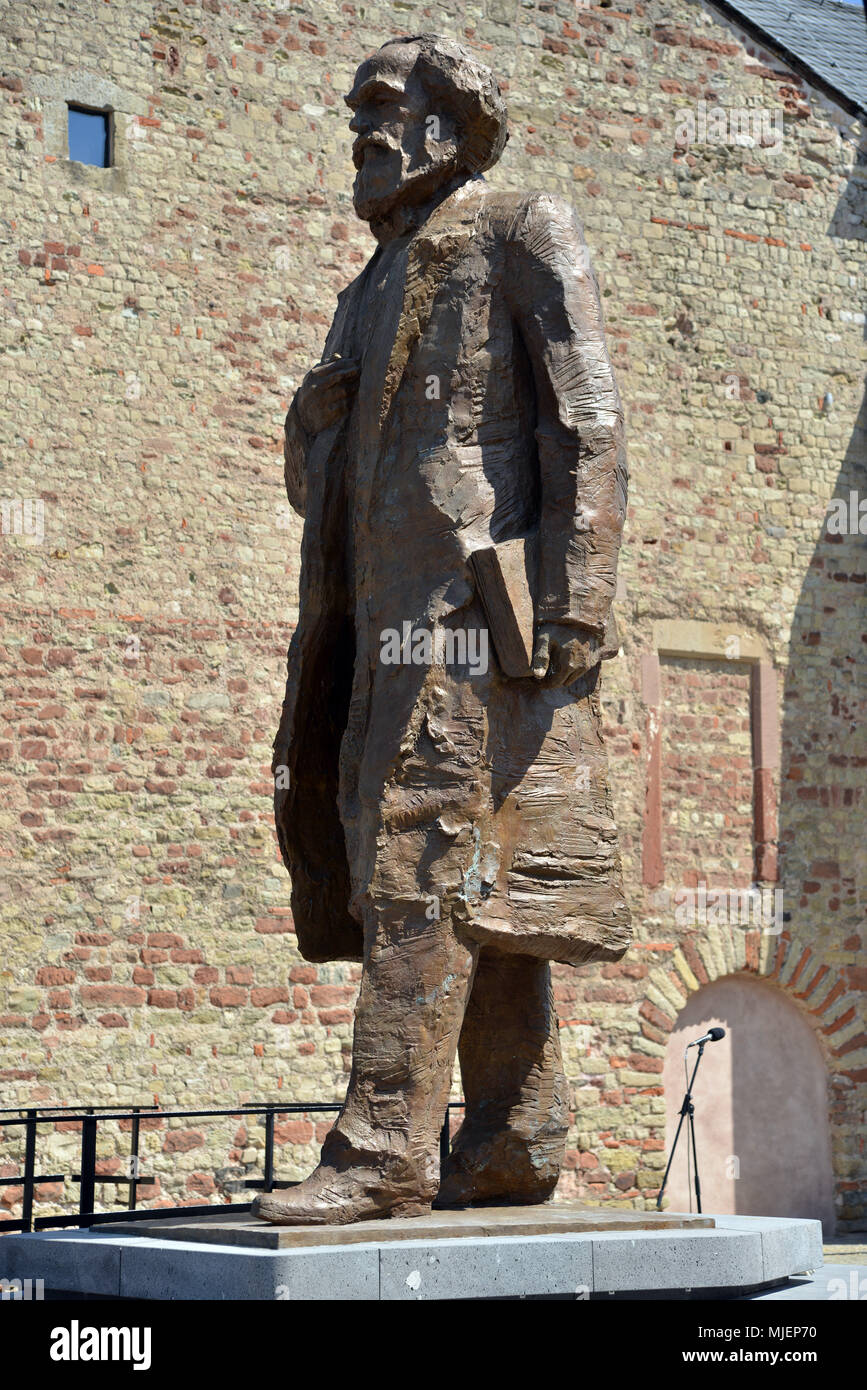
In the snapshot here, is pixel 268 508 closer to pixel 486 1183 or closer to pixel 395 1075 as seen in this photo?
pixel 486 1183

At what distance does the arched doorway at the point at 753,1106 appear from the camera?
1304cm

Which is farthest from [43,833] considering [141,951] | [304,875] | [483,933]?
[483,933]

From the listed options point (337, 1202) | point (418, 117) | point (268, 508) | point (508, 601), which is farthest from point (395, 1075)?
point (268, 508)

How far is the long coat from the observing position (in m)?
4.48

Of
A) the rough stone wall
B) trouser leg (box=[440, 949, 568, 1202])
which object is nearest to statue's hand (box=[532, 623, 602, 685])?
trouser leg (box=[440, 949, 568, 1202])

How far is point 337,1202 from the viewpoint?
13.5 ft

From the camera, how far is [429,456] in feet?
15.4

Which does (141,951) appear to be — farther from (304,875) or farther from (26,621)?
(304,875)

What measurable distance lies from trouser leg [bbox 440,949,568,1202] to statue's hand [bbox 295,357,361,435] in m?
1.45

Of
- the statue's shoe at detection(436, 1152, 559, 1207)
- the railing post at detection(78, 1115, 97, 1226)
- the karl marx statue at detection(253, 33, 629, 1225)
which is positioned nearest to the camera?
the karl marx statue at detection(253, 33, 629, 1225)

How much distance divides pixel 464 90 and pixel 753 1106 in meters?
9.64
